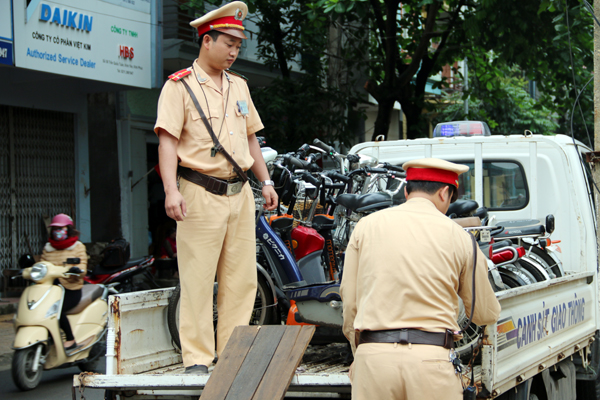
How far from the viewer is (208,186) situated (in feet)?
11.1

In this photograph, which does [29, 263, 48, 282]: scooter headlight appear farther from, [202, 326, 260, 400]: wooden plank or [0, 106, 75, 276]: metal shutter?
[0, 106, 75, 276]: metal shutter

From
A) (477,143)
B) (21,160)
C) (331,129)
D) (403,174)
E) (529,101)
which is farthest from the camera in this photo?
(529,101)

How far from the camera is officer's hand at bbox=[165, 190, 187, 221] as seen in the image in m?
3.18

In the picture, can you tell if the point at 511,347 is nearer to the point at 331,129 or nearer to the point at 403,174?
the point at 403,174

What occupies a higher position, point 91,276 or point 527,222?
point 527,222

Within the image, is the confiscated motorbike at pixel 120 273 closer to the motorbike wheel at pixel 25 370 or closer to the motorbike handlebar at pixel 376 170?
the motorbike wheel at pixel 25 370

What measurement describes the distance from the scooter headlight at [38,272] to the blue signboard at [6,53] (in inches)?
137

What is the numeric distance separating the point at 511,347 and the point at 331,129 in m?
8.77

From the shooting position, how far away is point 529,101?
866 inches

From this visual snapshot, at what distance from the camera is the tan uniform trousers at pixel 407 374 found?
242 cm

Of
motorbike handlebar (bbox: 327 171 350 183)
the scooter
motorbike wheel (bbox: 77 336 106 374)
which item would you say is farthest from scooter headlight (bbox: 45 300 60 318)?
motorbike handlebar (bbox: 327 171 350 183)

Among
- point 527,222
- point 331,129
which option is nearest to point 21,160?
point 331,129

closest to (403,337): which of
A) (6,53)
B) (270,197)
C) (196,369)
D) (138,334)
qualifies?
(196,369)

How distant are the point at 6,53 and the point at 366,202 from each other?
5895 mm
